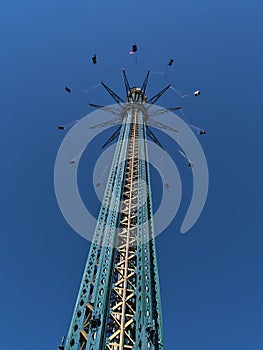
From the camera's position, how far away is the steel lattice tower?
5305 millimetres

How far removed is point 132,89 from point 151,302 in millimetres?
13413

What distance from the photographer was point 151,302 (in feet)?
20.4

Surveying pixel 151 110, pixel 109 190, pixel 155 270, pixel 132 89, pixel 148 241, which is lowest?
pixel 155 270

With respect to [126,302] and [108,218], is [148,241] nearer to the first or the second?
[108,218]

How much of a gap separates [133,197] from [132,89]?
31.7 ft

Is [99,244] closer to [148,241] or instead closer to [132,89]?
[148,241]

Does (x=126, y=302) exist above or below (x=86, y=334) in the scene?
above

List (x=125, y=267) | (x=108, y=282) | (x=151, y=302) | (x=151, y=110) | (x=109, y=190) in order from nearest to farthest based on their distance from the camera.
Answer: (x=108, y=282)
(x=151, y=302)
(x=125, y=267)
(x=109, y=190)
(x=151, y=110)

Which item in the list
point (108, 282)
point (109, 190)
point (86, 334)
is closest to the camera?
point (86, 334)

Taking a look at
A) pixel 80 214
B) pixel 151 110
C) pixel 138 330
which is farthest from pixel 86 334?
pixel 151 110

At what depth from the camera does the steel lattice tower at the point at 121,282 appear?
530 cm

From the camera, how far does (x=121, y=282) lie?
22.4 ft

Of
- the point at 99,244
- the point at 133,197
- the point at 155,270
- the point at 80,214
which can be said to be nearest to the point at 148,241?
the point at 155,270

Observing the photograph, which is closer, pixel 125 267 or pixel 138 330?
pixel 138 330
